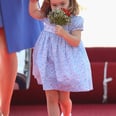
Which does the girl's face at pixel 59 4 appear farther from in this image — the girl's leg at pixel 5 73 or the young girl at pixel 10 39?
the girl's leg at pixel 5 73

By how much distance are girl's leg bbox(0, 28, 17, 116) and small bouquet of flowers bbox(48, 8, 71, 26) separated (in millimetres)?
198

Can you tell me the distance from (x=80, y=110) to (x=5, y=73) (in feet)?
2.47

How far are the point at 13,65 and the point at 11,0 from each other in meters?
0.25

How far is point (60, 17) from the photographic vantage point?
55.2 inches

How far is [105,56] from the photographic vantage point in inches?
94.0

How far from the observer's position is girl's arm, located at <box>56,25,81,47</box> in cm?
140

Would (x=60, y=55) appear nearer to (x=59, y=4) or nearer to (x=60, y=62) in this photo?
(x=60, y=62)

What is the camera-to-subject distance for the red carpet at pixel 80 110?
1986 mm

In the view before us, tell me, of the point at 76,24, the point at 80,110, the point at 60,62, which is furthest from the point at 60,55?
the point at 80,110

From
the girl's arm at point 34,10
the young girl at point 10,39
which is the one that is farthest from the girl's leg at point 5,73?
the girl's arm at point 34,10

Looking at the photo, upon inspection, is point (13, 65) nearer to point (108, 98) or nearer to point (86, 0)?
point (108, 98)

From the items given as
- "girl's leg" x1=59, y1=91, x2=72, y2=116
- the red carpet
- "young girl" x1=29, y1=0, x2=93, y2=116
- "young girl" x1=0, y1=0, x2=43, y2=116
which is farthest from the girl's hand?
the red carpet

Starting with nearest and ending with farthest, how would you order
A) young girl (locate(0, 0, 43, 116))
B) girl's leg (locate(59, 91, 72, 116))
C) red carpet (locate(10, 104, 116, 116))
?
young girl (locate(0, 0, 43, 116))
girl's leg (locate(59, 91, 72, 116))
red carpet (locate(10, 104, 116, 116))

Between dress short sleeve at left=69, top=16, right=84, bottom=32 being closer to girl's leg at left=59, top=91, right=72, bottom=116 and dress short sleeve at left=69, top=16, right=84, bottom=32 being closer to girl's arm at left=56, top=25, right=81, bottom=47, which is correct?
girl's arm at left=56, top=25, right=81, bottom=47
